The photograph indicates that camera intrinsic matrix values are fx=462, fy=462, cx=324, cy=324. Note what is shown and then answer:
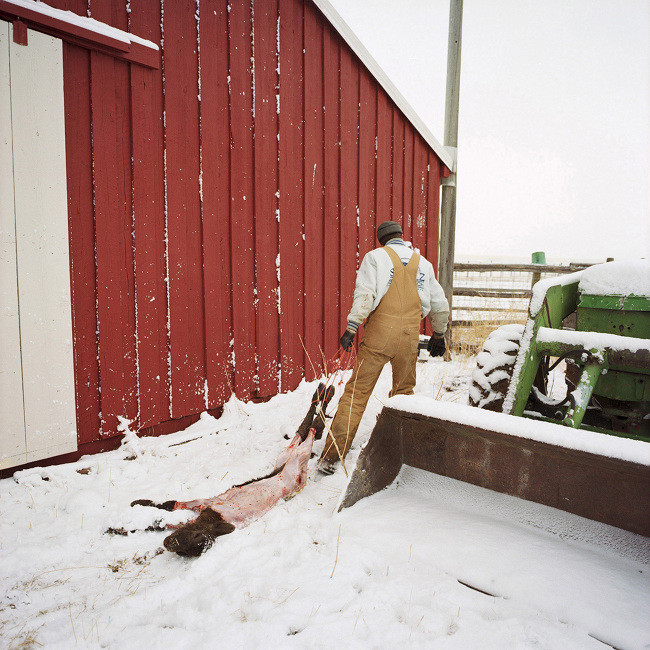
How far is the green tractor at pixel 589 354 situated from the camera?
9.25ft

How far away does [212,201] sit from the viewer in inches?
170

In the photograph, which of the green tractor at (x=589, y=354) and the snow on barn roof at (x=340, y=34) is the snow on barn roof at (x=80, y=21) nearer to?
the snow on barn roof at (x=340, y=34)

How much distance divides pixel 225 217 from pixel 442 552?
3.43 meters

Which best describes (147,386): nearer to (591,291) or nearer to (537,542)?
(537,542)

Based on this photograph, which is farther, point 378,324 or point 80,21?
point 378,324

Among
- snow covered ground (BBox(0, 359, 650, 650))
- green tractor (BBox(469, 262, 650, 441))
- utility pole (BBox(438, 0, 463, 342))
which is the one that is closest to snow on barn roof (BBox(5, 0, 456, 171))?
utility pole (BBox(438, 0, 463, 342))

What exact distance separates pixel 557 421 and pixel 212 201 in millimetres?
3395

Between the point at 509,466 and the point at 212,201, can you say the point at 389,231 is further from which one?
the point at 509,466

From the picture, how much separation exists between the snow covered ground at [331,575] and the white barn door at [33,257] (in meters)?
0.46

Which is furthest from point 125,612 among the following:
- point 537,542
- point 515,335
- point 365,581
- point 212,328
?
point 515,335

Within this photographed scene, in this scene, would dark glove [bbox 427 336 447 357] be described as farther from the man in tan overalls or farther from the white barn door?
the white barn door

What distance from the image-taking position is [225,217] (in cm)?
443

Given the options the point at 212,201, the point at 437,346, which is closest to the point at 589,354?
the point at 437,346

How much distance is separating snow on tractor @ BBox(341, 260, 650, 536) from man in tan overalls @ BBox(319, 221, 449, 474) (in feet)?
2.18
